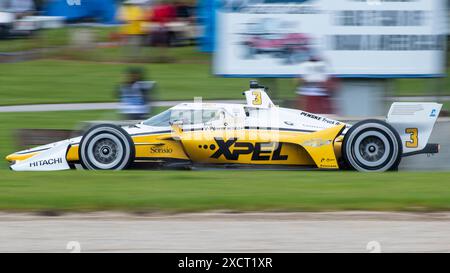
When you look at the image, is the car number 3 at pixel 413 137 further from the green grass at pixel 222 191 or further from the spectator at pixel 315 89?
the spectator at pixel 315 89

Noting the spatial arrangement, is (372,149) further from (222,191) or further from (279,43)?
(279,43)

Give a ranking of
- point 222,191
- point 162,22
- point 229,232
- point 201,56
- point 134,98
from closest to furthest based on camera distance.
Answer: point 229,232 < point 222,191 < point 134,98 < point 162,22 < point 201,56

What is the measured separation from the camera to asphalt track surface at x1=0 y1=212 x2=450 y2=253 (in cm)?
888

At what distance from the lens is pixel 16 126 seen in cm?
1905

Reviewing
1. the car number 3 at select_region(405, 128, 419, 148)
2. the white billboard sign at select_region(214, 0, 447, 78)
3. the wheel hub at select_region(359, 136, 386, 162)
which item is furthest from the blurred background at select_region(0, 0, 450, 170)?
the wheel hub at select_region(359, 136, 386, 162)

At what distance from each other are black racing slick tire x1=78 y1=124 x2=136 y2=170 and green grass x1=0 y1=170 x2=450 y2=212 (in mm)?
656

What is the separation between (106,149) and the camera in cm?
1345

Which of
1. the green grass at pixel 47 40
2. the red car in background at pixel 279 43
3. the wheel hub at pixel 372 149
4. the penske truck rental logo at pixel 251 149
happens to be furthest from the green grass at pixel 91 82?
the wheel hub at pixel 372 149

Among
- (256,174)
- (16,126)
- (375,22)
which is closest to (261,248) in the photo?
(256,174)

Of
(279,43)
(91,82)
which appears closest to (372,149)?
(279,43)

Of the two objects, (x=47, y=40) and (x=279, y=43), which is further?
(x=47, y=40)

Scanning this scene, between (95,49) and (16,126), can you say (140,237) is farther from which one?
(95,49)

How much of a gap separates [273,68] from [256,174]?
4081 mm

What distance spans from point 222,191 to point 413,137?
11.8 feet
